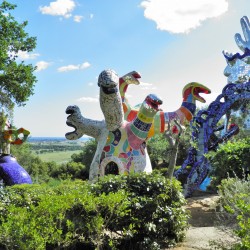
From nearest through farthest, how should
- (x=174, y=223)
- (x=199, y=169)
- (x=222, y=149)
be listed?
(x=174, y=223), (x=222, y=149), (x=199, y=169)

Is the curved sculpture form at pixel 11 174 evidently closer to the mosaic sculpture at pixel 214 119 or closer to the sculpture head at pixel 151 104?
the sculpture head at pixel 151 104

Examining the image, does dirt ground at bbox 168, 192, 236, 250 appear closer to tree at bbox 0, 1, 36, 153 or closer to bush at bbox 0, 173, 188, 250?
bush at bbox 0, 173, 188, 250

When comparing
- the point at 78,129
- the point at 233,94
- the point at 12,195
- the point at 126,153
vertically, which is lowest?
the point at 12,195

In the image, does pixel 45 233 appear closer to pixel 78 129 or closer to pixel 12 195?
pixel 12 195

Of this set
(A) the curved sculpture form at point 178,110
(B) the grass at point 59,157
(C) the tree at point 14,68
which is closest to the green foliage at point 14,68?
(C) the tree at point 14,68

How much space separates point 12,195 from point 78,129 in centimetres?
444

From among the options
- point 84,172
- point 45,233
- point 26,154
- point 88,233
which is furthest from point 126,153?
point 26,154

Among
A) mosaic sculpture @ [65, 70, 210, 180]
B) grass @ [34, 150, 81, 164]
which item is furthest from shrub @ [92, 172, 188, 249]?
grass @ [34, 150, 81, 164]

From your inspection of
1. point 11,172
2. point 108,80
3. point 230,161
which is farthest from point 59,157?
point 230,161

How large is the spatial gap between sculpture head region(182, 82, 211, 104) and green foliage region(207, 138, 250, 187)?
283cm

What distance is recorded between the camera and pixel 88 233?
4.74m

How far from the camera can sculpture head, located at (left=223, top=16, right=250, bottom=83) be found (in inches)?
506

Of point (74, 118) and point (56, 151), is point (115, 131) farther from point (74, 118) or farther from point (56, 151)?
point (56, 151)

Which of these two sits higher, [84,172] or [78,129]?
[78,129]
